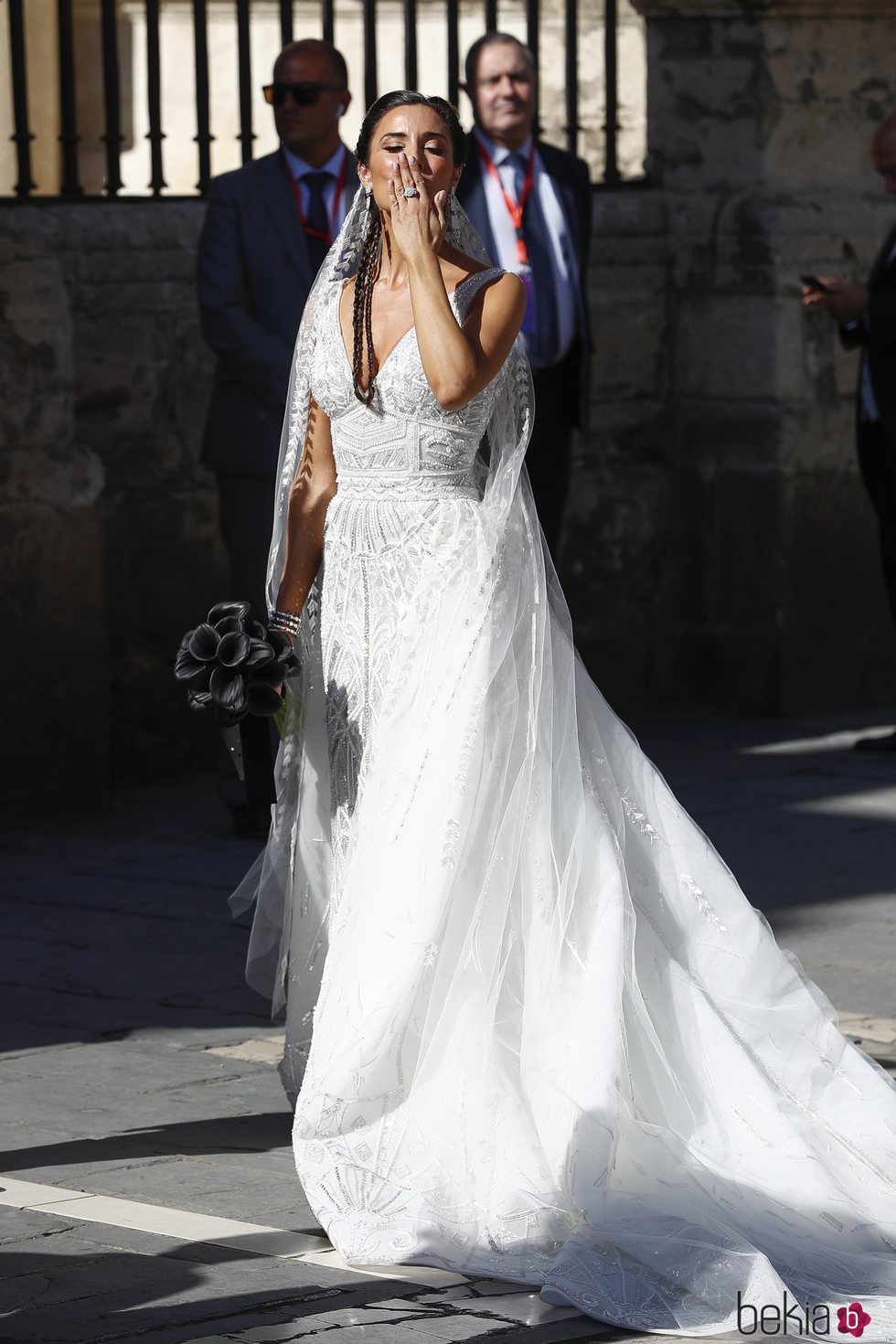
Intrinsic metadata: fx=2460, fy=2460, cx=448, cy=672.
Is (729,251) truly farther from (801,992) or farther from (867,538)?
(801,992)

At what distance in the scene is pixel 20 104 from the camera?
318 inches

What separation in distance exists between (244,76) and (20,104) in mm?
823

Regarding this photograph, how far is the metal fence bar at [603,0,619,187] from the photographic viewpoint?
374 inches

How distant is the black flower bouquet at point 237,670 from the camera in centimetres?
423

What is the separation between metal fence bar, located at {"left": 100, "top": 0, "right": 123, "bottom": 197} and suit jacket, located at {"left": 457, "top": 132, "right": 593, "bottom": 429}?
46.4 inches

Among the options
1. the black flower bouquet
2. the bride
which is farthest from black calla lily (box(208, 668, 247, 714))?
the bride

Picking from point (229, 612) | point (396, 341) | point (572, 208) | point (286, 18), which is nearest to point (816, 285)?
point (572, 208)

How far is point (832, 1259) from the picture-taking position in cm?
381

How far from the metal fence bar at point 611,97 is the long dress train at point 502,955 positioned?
17.4 feet

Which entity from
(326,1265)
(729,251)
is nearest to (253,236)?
(729,251)

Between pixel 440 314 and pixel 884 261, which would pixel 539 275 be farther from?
pixel 440 314

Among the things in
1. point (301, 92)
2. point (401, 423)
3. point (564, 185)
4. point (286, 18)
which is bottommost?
point (401, 423)

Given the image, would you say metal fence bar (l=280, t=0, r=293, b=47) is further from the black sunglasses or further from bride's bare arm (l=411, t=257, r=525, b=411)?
bride's bare arm (l=411, t=257, r=525, b=411)

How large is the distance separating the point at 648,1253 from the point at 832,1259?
294 mm
